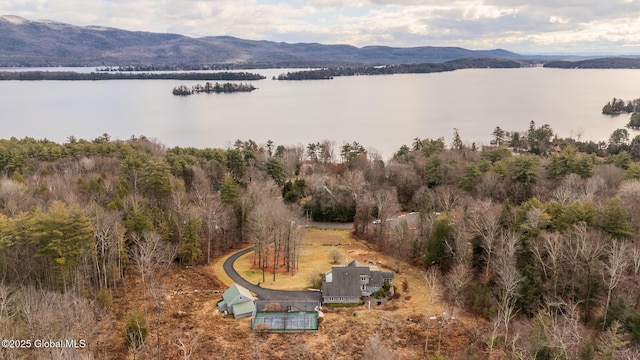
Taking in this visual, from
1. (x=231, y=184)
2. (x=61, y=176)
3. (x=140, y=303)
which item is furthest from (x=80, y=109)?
(x=140, y=303)

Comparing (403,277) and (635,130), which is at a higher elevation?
(635,130)

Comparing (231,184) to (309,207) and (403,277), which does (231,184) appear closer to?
(309,207)

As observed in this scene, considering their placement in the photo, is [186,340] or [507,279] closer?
[507,279]

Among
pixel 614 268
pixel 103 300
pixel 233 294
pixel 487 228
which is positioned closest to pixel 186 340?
pixel 233 294

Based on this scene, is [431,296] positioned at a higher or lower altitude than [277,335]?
higher

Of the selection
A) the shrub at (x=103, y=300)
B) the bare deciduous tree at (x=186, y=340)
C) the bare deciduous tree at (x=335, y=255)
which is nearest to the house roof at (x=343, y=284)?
the bare deciduous tree at (x=335, y=255)

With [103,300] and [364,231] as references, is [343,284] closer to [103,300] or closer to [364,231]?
[364,231]

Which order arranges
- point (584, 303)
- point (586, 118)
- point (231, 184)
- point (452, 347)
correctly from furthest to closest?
point (586, 118), point (231, 184), point (584, 303), point (452, 347)
